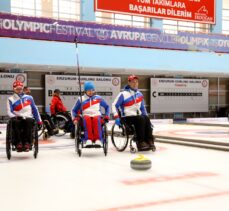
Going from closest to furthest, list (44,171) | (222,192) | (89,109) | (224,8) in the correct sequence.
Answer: (222,192) < (44,171) < (89,109) < (224,8)

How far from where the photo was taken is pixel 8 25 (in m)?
10.9

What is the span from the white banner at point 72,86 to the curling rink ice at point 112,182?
7.55m

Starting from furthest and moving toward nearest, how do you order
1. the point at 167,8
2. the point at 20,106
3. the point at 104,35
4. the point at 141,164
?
the point at 167,8 → the point at 104,35 → the point at 20,106 → the point at 141,164

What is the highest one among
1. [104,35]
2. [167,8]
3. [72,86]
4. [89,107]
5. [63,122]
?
[167,8]

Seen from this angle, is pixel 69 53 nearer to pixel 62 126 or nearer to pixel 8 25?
pixel 8 25

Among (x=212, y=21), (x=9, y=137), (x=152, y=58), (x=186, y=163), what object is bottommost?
(x=186, y=163)

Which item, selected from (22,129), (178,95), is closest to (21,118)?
(22,129)

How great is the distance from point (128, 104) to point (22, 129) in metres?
1.66

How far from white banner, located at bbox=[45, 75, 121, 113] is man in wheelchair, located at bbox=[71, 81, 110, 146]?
7.39 meters

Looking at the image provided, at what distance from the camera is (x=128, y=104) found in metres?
5.98

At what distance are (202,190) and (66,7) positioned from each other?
1304 centimetres

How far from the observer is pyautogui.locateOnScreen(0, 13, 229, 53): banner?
11047 mm

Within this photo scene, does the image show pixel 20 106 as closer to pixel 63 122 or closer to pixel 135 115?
pixel 135 115

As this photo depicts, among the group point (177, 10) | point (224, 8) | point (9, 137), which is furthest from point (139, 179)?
point (224, 8)
